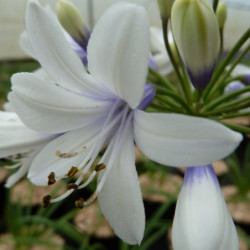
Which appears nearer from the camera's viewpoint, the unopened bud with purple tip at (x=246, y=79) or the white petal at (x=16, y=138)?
the white petal at (x=16, y=138)

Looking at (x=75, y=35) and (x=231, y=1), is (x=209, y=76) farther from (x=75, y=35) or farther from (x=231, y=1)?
(x=231, y=1)

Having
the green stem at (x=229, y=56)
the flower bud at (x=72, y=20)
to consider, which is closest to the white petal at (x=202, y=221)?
the green stem at (x=229, y=56)

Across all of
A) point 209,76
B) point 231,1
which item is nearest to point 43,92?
point 209,76

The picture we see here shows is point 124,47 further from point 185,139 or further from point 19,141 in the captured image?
point 19,141

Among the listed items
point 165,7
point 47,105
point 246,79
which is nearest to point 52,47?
point 47,105

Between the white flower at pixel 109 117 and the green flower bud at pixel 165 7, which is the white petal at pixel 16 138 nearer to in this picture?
the white flower at pixel 109 117

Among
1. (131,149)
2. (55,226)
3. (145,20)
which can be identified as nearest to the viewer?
(145,20)

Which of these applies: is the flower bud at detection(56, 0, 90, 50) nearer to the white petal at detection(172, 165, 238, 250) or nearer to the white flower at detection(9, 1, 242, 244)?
the white flower at detection(9, 1, 242, 244)
